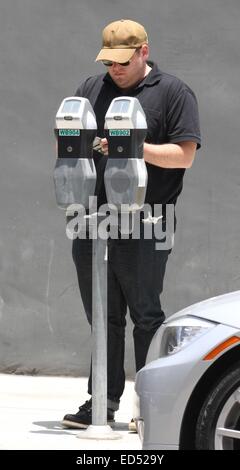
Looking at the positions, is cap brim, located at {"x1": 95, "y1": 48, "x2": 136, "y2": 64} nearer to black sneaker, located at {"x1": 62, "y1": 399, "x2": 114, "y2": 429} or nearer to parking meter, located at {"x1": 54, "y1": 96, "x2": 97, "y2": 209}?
parking meter, located at {"x1": 54, "y1": 96, "x2": 97, "y2": 209}

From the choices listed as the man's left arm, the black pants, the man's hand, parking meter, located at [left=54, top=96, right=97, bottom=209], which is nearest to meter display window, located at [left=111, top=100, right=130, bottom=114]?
parking meter, located at [left=54, top=96, right=97, bottom=209]

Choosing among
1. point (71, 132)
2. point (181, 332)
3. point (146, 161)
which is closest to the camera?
point (181, 332)

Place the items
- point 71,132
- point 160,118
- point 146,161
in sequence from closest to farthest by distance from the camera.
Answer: point 71,132 < point 146,161 < point 160,118

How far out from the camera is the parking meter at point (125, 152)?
5.60 meters

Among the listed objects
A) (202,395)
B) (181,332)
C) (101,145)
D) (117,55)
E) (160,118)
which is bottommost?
(202,395)

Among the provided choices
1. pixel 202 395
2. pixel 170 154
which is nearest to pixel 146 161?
pixel 170 154

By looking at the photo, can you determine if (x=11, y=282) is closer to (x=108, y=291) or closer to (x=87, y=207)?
(x=108, y=291)

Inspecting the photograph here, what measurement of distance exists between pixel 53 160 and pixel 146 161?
198cm

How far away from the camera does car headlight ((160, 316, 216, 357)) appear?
191 inches

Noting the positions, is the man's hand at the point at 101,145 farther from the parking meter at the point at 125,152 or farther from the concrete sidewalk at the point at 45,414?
the concrete sidewalk at the point at 45,414

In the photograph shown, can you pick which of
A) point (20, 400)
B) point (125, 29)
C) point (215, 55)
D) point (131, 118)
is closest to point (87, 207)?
point (131, 118)

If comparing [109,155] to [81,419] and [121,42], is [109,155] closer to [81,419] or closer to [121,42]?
[121,42]

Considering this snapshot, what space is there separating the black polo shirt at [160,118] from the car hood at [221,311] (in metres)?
1.35

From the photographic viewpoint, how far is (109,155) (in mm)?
5695
